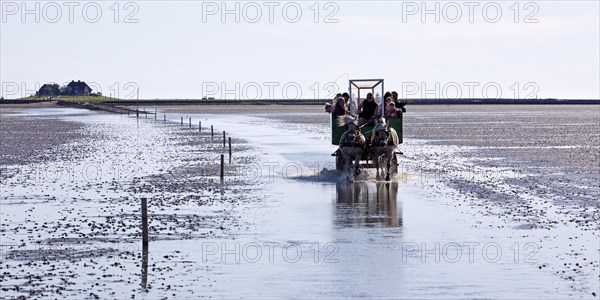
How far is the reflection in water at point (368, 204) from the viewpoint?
91.5ft

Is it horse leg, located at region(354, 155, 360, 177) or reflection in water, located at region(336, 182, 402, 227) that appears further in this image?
horse leg, located at region(354, 155, 360, 177)

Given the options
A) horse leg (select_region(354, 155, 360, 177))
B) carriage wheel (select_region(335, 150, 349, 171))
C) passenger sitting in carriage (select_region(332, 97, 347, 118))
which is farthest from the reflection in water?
passenger sitting in carriage (select_region(332, 97, 347, 118))

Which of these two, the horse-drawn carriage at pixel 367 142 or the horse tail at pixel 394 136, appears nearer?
the horse-drawn carriage at pixel 367 142

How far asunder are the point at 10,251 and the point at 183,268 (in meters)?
4.01

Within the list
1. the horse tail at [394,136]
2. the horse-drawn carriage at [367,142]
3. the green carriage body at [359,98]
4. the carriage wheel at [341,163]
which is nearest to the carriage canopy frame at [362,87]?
the green carriage body at [359,98]

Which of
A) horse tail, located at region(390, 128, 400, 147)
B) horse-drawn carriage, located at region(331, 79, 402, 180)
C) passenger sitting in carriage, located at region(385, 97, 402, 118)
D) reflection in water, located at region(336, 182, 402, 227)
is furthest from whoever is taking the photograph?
passenger sitting in carriage, located at region(385, 97, 402, 118)

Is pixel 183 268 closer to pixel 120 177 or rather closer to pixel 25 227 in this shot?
pixel 25 227

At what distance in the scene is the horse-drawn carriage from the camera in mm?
37812

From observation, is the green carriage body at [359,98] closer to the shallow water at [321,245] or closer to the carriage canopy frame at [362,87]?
the carriage canopy frame at [362,87]

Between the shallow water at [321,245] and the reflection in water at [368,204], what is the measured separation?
0.05 metres

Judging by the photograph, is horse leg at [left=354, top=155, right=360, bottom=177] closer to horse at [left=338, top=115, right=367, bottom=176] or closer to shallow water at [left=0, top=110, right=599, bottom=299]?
horse at [left=338, top=115, right=367, bottom=176]

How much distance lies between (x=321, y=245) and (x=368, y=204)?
8.09 metres

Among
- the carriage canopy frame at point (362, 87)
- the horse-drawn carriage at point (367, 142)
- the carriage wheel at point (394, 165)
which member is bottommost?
the carriage wheel at point (394, 165)

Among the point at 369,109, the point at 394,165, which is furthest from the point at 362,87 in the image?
the point at 394,165
